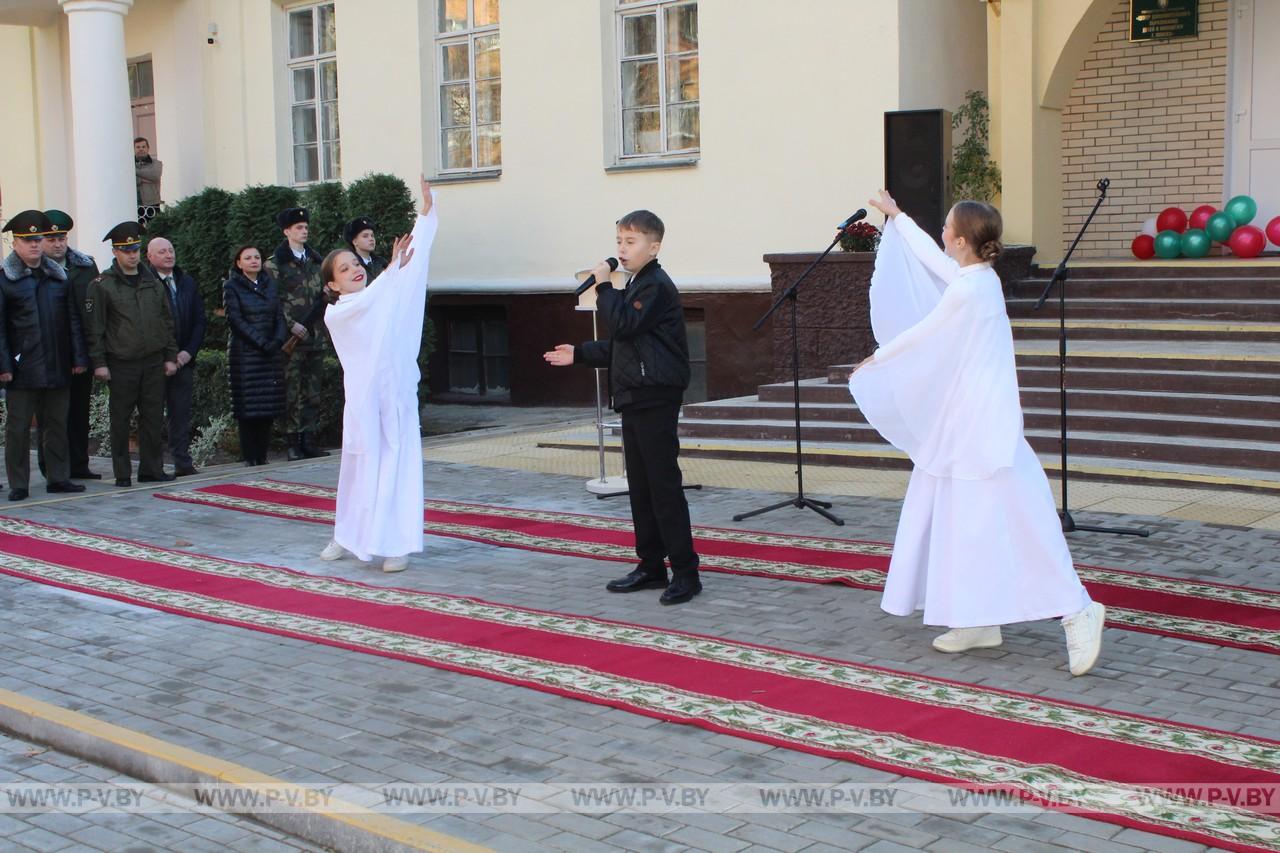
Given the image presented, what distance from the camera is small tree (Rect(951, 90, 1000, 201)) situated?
13750mm

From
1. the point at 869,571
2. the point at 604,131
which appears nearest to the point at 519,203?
the point at 604,131

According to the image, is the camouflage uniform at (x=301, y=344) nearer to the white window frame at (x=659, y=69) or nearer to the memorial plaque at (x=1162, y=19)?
the white window frame at (x=659, y=69)

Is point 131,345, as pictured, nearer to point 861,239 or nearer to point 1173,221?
point 861,239

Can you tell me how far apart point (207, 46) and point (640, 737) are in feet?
55.8

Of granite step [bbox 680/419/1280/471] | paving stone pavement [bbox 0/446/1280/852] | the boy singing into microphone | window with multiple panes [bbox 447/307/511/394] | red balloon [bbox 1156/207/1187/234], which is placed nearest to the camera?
paving stone pavement [bbox 0/446/1280/852]

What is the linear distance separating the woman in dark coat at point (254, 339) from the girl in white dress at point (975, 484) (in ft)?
24.1

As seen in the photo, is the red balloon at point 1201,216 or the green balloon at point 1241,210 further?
the red balloon at point 1201,216

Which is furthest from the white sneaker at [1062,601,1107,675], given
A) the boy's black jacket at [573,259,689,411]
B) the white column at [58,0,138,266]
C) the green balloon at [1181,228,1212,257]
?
the white column at [58,0,138,266]

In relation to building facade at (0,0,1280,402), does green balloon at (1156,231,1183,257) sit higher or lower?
lower

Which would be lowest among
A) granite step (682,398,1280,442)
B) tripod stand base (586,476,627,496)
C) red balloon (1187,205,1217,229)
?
tripod stand base (586,476,627,496)

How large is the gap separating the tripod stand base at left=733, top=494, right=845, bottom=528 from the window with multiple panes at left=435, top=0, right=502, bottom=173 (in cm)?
898

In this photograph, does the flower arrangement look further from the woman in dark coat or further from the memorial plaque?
the woman in dark coat

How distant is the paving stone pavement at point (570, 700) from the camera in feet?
14.0

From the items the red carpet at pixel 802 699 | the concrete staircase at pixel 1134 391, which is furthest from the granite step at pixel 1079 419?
the red carpet at pixel 802 699
